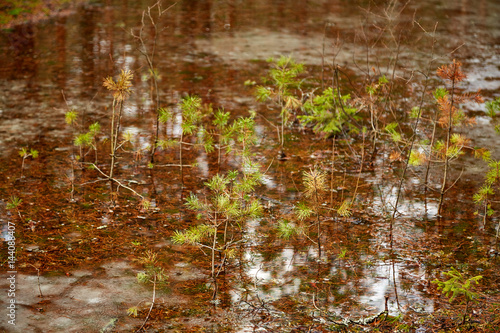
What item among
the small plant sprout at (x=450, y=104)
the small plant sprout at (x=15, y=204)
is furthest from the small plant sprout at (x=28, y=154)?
the small plant sprout at (x=450, y=104)

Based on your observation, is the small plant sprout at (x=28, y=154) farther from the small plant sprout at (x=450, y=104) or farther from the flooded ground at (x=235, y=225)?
the small plant sprout at (x=450, y=104)

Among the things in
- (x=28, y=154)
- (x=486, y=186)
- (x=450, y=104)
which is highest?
(x=450, y=104)

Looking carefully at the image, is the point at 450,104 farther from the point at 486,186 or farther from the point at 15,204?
the point at 15,204

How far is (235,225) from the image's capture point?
5695 millimetres

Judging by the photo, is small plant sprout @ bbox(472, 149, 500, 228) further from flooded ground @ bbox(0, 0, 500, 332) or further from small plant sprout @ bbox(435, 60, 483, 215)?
small plant sprout @ bbox(435, 60, 483, 215)

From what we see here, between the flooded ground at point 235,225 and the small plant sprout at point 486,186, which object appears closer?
the flooded ground at point 235,225

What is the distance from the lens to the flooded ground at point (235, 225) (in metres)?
4.21

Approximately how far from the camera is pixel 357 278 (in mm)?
4715

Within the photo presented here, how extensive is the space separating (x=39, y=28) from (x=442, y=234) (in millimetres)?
12673

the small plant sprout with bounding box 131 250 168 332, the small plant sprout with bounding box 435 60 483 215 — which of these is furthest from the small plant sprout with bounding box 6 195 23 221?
the small plant sprout with bounding box 435 60 483 215

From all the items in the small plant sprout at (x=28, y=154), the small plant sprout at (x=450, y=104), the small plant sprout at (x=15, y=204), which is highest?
the small plant sprout at (x=450, y=104)

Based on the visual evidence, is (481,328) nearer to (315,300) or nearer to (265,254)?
(315,300)

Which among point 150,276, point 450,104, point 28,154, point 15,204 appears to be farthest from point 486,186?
point 28,154

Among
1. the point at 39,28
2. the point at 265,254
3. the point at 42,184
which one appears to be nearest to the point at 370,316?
the point at 265,254
